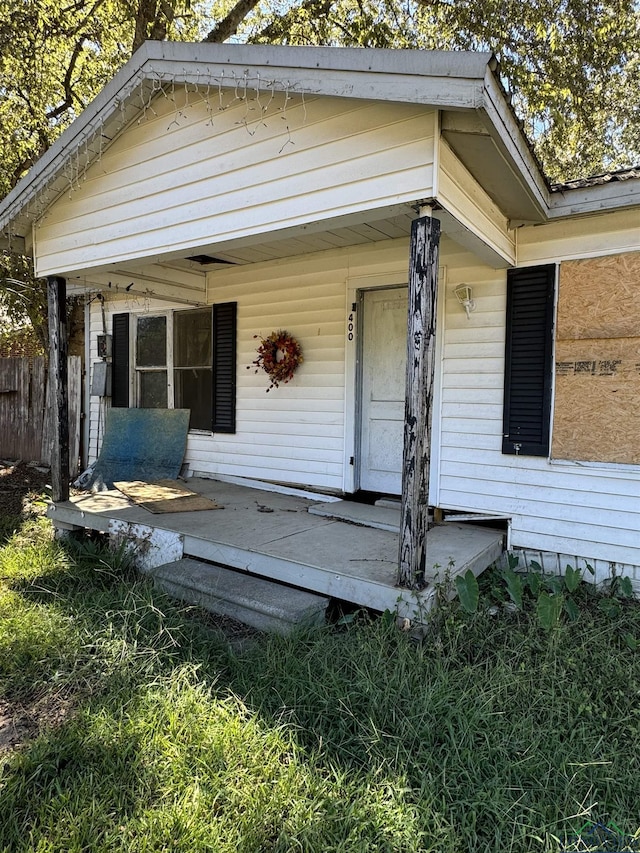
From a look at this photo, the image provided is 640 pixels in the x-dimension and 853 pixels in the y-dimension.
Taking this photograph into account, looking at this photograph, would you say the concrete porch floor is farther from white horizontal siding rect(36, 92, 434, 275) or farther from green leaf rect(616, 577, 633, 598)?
white horizontal siding rect(36, 92, 434, 275)

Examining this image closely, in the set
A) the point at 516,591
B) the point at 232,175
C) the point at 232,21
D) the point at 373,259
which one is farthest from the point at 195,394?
the point at 232,21

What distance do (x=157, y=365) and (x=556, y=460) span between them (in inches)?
185

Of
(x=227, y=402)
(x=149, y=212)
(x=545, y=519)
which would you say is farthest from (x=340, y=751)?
(x=227, y=402)

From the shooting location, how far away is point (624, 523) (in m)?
3.54

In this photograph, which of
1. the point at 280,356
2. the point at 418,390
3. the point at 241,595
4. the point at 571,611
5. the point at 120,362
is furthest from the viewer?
the point at 120,362

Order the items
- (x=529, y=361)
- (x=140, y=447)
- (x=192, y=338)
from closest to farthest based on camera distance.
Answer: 1. (x=529, y=361)
2. (x=192, y=338)
3. (x=140, y=447)

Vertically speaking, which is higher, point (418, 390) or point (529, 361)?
point (529, 361)

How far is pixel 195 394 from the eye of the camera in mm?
6070

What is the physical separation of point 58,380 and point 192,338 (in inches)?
69.8

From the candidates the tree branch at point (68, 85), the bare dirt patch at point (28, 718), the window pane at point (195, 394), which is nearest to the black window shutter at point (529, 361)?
the bare dirt patch at point (28, 718)

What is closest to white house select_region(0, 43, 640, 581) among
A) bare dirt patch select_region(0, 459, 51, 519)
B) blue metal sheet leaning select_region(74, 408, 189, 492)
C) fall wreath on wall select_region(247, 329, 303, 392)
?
fall wreath on wall select_region(247, 329, 303, 392)

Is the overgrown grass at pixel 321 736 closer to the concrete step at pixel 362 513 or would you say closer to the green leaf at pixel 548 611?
the green leaf at pixel 548 611

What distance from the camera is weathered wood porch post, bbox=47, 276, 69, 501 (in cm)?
463

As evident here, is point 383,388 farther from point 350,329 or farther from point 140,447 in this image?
point 140,447
